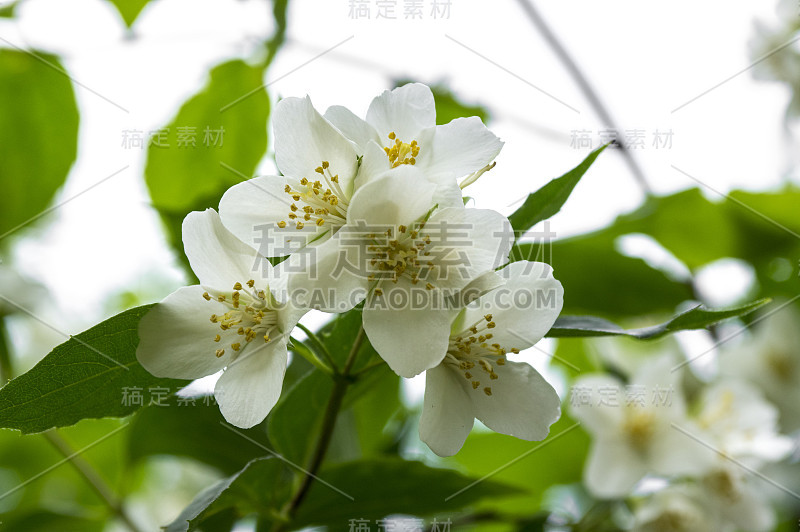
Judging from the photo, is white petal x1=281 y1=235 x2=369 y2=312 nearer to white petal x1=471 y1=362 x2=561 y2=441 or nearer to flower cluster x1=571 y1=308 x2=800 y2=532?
white petal x1=471 y1=362 x2=561 y2=441

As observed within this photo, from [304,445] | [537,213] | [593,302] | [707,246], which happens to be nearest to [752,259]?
[707,246]

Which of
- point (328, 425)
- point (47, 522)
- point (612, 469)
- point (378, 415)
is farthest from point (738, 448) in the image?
point (47, 522)

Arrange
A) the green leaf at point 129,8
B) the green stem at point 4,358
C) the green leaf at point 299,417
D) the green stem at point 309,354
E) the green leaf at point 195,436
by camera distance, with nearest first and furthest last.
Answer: the green stem at point 309,354 → the green leaf at point 299,417 → the green leaf at point 195,436 → the green stem at point 4,358 → the green leaf at point 129,8

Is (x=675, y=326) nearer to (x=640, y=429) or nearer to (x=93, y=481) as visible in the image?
(x=640, y=429)

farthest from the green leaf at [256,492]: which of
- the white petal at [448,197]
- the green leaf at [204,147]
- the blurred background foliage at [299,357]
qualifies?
the green leaf at [204,147]

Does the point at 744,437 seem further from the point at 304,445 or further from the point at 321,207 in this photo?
the point at 321,207

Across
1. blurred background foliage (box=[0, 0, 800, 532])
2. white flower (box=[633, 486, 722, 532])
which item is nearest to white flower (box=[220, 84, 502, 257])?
blurred background foliage (box=[0, 0, 800, 532])

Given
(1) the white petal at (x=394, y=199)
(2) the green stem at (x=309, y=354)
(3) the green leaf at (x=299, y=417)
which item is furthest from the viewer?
(3) the green leaf at (x=299, y=417)

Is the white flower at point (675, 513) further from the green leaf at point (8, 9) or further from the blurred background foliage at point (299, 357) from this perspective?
the green leaf at point (8, 9)

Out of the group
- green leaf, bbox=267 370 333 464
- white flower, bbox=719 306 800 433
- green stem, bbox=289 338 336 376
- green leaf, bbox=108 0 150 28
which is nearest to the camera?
green stem, bbox=289 338 336 376
